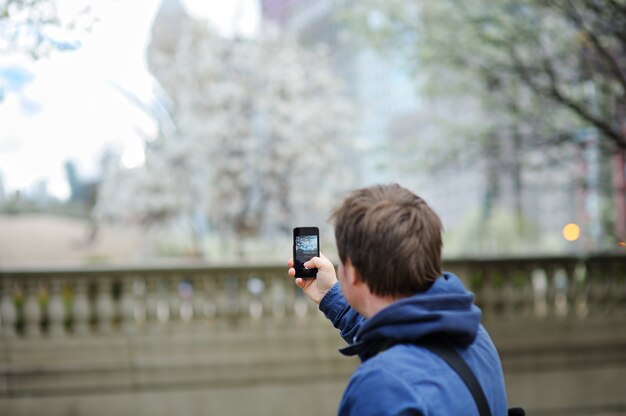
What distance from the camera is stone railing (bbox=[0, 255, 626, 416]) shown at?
7500 millimetres

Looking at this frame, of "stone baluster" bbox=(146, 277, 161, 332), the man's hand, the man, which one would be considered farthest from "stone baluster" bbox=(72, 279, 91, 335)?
the man

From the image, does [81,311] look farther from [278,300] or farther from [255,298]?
[278,300]

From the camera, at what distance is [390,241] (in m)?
1.59

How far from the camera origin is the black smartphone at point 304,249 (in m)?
2.19

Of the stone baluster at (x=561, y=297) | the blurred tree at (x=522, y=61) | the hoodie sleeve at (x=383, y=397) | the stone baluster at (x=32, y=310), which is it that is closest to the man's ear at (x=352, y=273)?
the hoodie sleeve at (x=383, y=397)

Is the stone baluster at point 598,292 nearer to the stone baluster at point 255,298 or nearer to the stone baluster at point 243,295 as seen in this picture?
the stone baluster at point 255,298

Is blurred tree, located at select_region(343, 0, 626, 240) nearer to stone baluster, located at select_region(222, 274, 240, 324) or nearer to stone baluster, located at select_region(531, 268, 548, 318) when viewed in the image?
stone baluster, located at select_region(531, 268, 548, 318)

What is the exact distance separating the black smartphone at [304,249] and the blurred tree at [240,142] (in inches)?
628

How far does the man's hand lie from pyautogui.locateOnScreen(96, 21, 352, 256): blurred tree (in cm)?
1589

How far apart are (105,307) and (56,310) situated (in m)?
0.47

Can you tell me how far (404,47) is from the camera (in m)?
13.0

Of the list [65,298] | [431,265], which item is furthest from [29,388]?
[431,265]

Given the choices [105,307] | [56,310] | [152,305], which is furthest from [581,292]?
[56,310]

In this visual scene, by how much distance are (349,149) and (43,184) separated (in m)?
7.36
